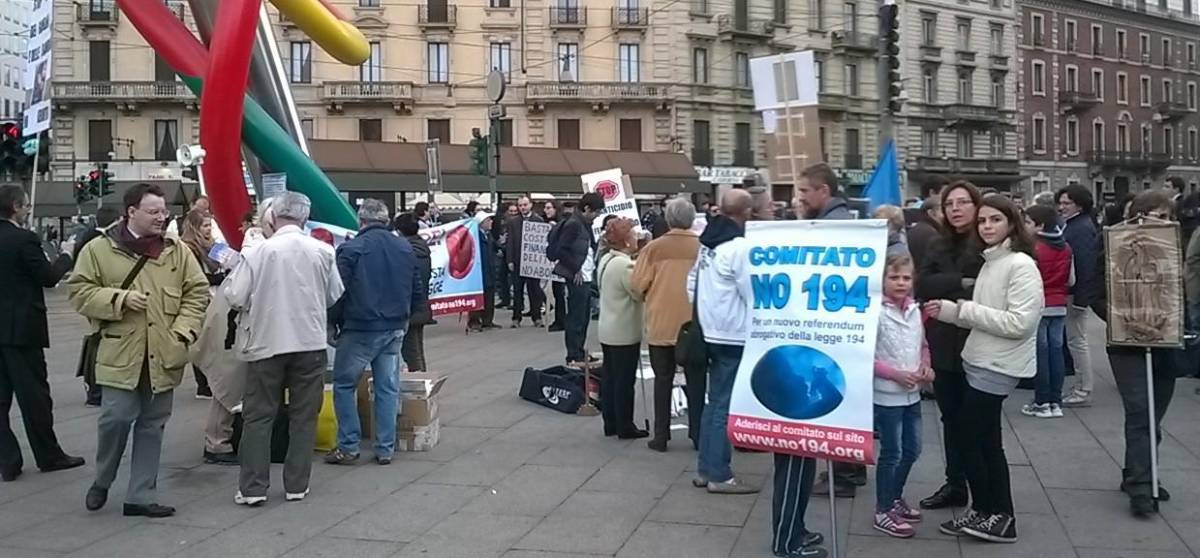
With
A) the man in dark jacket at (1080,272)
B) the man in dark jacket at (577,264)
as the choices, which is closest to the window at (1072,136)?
the man in dark jacket at (577,264)

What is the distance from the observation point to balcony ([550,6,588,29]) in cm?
4778

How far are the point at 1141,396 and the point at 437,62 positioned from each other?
44.2m

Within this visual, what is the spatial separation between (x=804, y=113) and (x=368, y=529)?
377cm

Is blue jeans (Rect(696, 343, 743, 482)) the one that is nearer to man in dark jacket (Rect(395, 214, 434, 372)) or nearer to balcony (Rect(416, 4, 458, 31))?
man in dark jacket (Rect(395, 214, 434, 372))

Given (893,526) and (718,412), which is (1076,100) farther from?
(893,526)

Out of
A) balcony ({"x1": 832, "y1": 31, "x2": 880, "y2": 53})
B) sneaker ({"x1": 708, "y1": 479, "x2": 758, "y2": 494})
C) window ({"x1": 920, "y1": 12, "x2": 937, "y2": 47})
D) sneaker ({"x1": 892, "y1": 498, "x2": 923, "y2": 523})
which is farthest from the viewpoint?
window ({"x1": 920, "y1": 12, "x2": 937, "y2": 47})

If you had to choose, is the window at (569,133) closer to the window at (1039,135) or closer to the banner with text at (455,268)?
the window at (1039,135)

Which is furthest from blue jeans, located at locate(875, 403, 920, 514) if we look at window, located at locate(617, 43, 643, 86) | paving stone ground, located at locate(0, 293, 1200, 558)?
window, located at locate(617, 43, 643, 86)

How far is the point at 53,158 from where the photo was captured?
4622cm

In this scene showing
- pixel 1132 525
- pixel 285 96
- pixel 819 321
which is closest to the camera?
pixel 819 321

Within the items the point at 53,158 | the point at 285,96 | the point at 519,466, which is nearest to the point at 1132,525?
the point at 519,466

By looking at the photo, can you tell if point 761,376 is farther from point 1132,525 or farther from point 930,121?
point 930,121

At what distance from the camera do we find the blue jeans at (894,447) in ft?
17.8

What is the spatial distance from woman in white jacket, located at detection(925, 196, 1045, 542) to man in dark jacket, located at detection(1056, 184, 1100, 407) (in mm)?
3731
